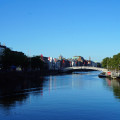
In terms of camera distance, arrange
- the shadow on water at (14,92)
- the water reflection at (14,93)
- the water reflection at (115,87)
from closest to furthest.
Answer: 1. the water reflection at (14,93)
2. the shadow on water at (14,92)
3. the water reflection at (115,87)

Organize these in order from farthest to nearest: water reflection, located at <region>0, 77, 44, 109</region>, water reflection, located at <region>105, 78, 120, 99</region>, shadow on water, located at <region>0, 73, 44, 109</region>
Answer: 1. water reflection, located at <region>105, 78, 120, 99</region>
2. shadow on water, located at <region>0, 73, 44, 109</region>
3. water reflection, located at <region>0, 77, 44, 109</region>

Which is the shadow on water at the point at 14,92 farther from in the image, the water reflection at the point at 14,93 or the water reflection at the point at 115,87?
the water reflection at the point at 115,87

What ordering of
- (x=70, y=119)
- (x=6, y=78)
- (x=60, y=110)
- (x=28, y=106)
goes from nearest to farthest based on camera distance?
(x=70, y=119)
(x=60, y=110)
(x=28, y=106)
(x=6, y=78)

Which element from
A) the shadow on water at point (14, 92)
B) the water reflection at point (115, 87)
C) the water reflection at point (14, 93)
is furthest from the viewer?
the water reflection at point (115, 87)

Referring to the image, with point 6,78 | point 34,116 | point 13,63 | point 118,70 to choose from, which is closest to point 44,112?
point 34,116

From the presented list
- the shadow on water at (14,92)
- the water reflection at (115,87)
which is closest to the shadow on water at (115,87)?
the water reflection at (115,87)

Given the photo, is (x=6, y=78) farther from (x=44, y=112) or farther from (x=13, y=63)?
(x=44, y=112)

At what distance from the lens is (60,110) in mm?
25516

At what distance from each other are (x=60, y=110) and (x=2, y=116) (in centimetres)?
621

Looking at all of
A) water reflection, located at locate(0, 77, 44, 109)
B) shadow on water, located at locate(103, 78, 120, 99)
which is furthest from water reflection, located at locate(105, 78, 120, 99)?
water reflection, located at locate(0, 77, 44, 109)

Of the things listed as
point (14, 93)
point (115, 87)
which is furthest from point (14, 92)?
point (115, 87)

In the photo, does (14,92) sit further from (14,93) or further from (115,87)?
(115,87)

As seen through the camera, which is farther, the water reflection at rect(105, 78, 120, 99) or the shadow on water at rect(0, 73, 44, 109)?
the water reflection at rect(105, 78, 120, 99)

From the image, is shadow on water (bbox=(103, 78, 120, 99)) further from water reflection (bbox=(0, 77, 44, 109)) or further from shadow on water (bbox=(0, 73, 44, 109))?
shadow on water (bbox=(0, 73, 44, 109))
